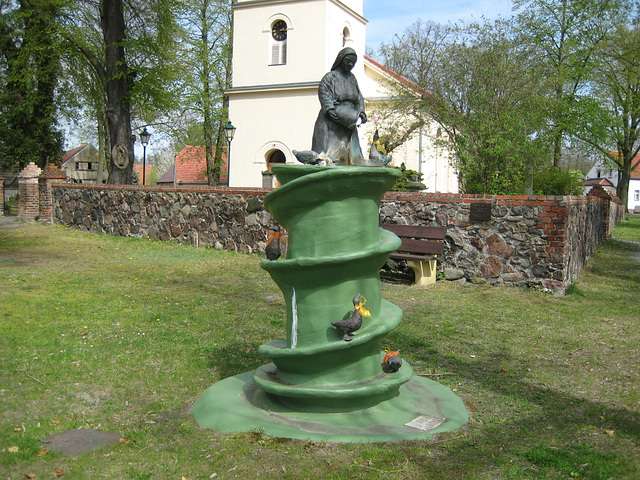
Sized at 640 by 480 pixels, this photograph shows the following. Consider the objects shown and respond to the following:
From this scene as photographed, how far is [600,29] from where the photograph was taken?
31.1 metres

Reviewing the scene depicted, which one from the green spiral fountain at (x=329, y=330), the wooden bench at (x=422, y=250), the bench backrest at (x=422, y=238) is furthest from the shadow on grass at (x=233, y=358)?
the bench backrest at (x=422, y=238)

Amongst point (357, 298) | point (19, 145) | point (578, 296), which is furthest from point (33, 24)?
point (357, 298)

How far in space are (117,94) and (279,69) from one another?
910cm

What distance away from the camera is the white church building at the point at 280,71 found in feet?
89.6

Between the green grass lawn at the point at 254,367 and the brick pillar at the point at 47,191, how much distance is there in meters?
8.94

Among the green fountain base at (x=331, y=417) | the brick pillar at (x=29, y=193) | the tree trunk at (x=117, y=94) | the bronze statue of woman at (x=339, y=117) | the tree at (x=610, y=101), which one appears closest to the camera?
the green fountain base at (x=331, y=417)

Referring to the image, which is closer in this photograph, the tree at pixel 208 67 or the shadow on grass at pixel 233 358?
the shadow on grass at pixel 233 358

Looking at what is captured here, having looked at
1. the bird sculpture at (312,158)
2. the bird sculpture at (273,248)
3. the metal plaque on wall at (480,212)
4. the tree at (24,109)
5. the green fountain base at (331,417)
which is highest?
the tree at (24,109)

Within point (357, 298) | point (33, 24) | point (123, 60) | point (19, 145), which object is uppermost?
point (33, 24)

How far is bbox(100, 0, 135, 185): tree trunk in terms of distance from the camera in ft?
68.8

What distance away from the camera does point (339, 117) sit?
5.31m

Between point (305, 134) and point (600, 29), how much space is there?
1622 cm

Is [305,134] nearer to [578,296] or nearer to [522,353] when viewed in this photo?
[578,296]

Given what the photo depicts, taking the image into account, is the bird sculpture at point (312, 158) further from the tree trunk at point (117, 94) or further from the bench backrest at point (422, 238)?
the tree trunk at point (117, 94)
